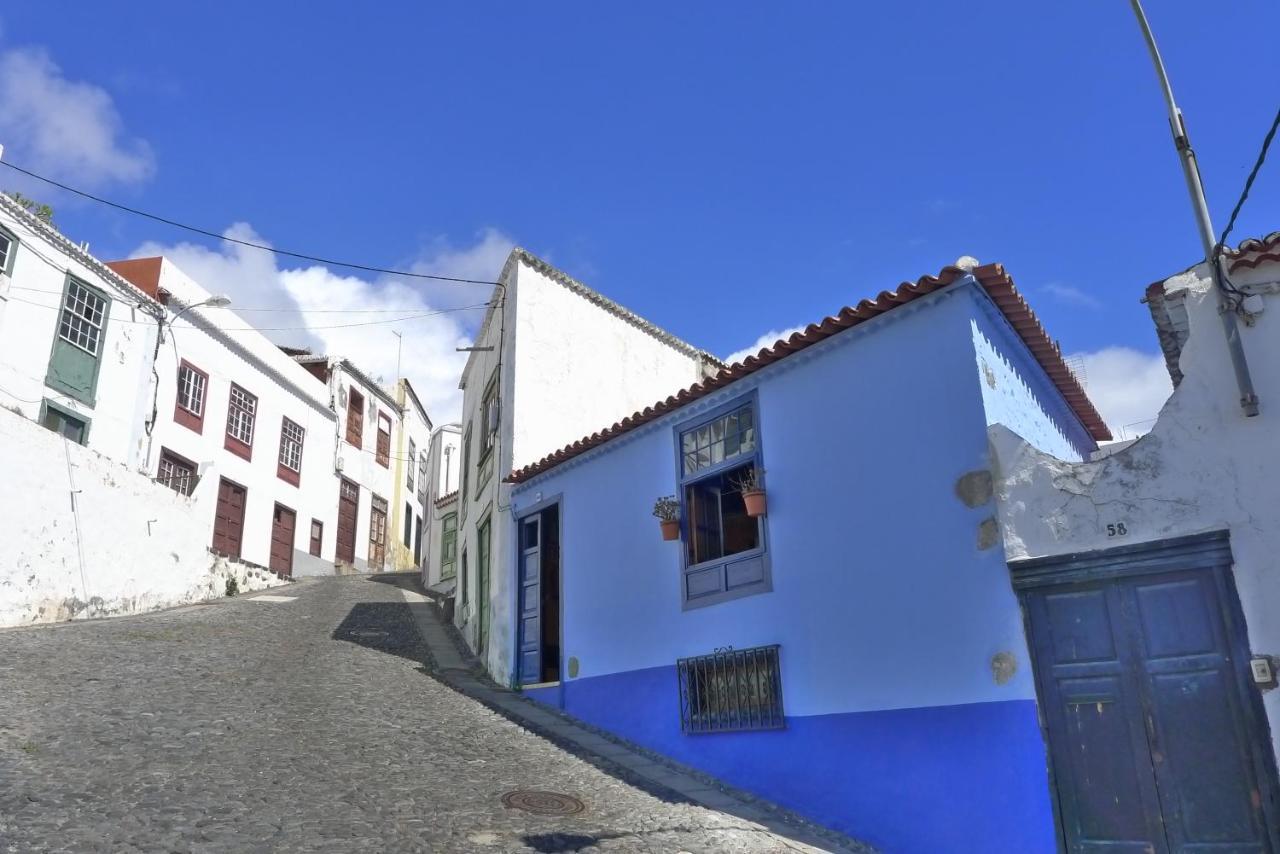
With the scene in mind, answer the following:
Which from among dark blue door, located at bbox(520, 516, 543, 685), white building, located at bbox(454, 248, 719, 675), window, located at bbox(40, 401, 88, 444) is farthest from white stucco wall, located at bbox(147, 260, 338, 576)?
dark blue door, located at bbox(520, 516, 543, 685)

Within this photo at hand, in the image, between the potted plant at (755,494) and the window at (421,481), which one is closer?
the potted plant at (755,494)

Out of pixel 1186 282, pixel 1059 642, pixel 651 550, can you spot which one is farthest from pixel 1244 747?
pixel 651 550

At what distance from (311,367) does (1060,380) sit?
89.1ft

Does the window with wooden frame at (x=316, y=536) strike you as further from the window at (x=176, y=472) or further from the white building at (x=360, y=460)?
the window at (x=176, y=472)

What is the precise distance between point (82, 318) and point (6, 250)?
2160mm

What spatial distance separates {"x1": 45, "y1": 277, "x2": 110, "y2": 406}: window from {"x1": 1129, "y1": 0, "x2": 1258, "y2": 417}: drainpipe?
804 inches

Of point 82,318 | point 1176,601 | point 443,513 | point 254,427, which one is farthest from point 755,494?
point 254,427

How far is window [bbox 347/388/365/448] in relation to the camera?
31.9 meters

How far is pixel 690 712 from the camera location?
9.23m

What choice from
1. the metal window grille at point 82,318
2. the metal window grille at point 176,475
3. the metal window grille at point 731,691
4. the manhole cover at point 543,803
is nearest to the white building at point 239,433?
the metal window grille at point 176,475

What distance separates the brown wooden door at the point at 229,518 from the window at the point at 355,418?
6603 mm

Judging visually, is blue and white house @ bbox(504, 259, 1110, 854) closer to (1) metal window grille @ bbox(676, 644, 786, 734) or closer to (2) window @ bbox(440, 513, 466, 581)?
(1) metal window grille @ bbox(676, 644, 786, 734)

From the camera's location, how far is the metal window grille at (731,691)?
27.7 feet

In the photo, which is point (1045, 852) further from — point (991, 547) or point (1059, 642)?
point (991, 547)
